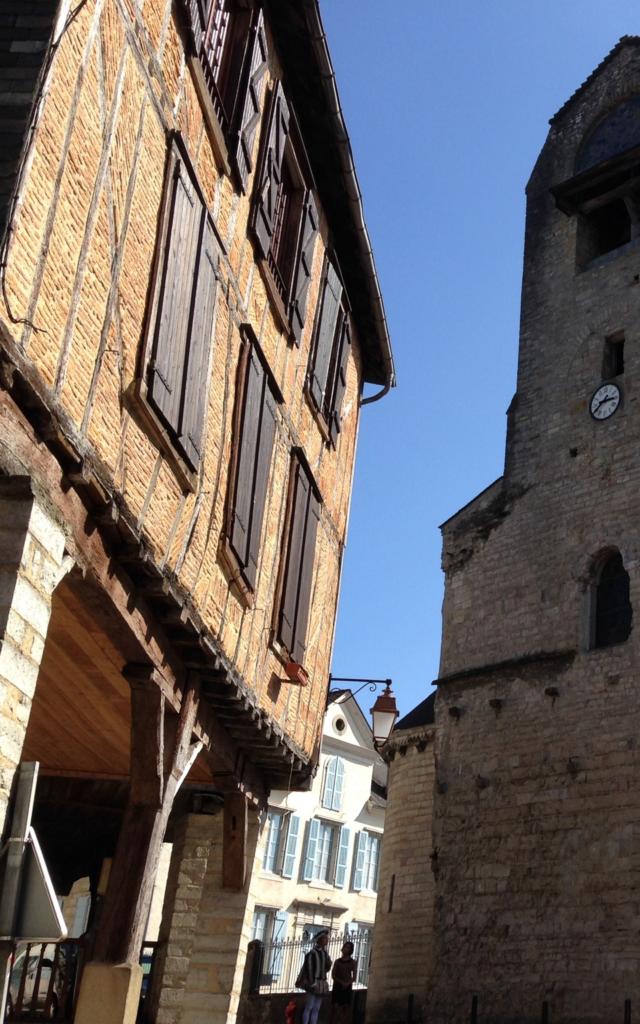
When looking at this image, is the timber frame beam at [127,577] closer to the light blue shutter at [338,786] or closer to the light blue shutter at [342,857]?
the light blue shutter at [342,857]

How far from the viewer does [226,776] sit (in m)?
8.01

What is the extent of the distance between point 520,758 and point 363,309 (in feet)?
22.5

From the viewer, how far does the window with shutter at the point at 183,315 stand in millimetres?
5910

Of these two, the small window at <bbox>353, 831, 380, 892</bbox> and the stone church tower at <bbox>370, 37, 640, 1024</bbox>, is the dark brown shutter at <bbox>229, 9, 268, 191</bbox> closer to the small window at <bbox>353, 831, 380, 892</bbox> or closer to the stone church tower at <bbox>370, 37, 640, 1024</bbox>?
the stone church tower at <bbox>370, 37, 640, 1024</bbox>

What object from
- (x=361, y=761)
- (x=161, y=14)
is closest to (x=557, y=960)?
(x=161, y=14)

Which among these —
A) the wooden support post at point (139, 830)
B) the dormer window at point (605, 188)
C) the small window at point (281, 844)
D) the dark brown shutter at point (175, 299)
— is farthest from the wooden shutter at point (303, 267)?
the small window at point (281, 844)

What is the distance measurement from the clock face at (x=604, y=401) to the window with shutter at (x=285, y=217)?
8233mm

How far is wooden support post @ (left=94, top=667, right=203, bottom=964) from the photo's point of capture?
20.1ft

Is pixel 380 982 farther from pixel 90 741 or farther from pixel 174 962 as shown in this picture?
pixel 90 741

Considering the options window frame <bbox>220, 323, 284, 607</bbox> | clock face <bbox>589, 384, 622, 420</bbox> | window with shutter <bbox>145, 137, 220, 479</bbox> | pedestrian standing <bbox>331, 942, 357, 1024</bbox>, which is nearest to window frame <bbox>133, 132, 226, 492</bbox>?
window with shutter <bbox>145, 137, 220, 479</bbox>

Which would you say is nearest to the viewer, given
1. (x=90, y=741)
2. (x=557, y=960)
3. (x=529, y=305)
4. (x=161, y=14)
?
(x=161, y=14)

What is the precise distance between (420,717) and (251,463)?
12071 mm

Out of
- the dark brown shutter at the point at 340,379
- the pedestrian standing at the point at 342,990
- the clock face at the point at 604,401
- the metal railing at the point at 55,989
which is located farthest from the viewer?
the clock face at the point at 604,401

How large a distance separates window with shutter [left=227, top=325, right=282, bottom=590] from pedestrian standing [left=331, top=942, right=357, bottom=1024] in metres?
5.08
